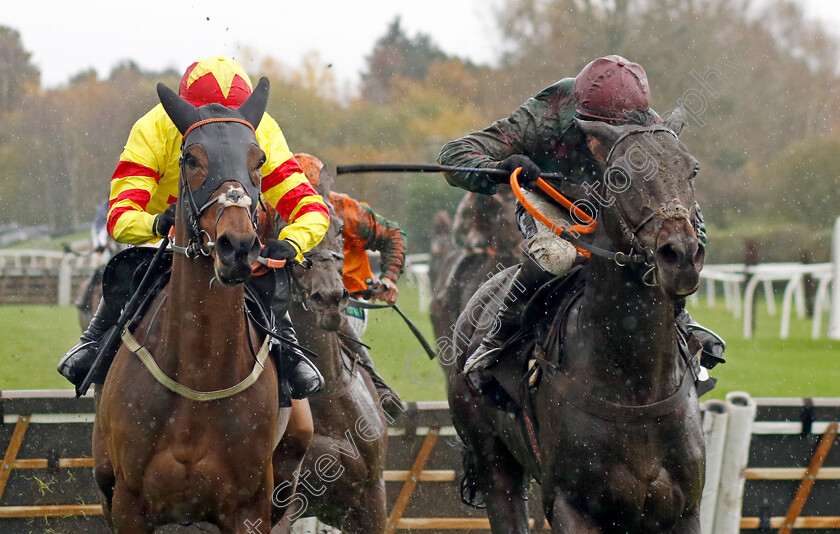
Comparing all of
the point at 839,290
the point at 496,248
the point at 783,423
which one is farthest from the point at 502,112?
the point at 783,423

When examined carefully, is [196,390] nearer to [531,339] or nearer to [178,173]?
[178,173]

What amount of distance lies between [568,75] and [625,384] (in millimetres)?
20103

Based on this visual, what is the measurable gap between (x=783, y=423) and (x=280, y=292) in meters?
3.71

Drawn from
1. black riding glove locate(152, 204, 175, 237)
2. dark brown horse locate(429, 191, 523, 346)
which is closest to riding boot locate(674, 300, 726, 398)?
black riding glove locate(152, 204, 175, 237)

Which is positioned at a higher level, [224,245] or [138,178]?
[138,178]

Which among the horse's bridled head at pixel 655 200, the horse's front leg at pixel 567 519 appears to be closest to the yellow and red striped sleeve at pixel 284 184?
the horse's bridled head at pixel 655 200

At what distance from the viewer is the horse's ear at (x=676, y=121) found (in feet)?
13.0

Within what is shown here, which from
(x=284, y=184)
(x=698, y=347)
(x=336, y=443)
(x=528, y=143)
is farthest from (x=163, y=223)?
(x=698, y=347)

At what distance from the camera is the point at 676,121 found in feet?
13.1

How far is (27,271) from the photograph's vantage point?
21469 millimetres

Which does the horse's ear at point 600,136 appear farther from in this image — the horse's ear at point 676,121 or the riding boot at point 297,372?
the riding boot at point 297,372

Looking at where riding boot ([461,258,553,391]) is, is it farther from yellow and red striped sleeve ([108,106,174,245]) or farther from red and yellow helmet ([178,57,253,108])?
yellow and red striped sleeve ([108,106,174,245])

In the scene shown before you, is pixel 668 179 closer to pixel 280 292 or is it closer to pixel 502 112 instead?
pixel 280 292

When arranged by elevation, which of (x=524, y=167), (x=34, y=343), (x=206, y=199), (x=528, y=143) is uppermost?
(x=528, y=143)
